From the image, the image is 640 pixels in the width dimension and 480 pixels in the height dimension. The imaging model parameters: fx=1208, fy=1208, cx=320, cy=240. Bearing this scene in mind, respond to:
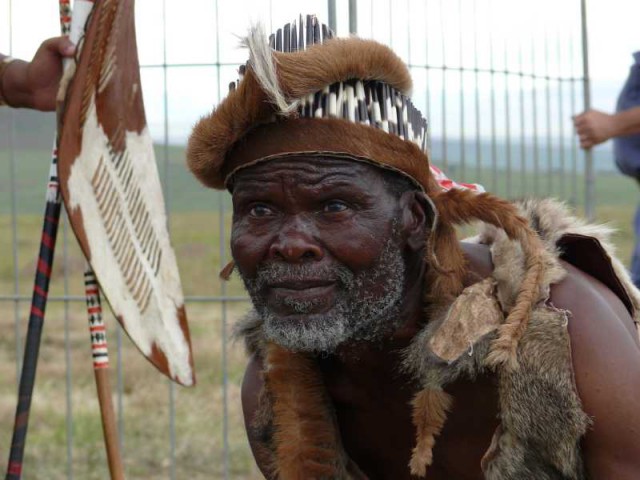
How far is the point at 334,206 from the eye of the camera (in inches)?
108

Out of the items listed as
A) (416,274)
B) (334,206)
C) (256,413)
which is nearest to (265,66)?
(334,206)

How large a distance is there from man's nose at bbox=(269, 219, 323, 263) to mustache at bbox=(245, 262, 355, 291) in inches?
0.7

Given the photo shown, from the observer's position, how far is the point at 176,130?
5.46 meters

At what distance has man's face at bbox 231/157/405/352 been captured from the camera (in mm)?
2717

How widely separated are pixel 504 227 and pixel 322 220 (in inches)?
16.7

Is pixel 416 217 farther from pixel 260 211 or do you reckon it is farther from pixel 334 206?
pixel 260 211

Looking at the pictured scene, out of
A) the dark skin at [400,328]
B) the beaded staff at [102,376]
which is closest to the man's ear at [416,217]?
the dark skin at [400,328]

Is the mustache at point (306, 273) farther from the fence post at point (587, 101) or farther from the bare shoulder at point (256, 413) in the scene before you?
the fence post at point (587, 101)

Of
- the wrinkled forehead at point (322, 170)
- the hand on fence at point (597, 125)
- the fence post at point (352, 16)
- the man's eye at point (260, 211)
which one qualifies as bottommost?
the man's eye at point (260, 211)

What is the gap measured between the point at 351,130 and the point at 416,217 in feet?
0.91

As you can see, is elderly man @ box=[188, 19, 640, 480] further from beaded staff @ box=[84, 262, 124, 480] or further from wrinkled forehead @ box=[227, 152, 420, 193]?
beaded staff @ box=[84, 262, 124, 480]

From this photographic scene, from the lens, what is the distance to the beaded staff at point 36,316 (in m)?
2.52

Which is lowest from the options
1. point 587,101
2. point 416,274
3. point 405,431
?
point 405,431

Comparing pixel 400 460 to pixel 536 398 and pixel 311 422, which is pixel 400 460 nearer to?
pixel 311 422
